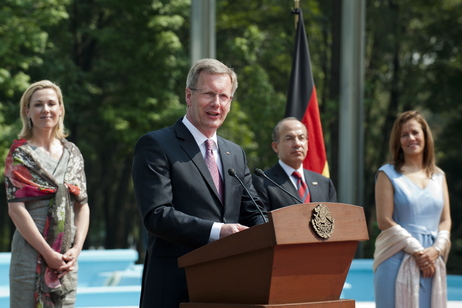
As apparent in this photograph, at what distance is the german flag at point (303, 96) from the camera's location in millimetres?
6289

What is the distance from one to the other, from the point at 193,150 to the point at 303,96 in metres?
3.86

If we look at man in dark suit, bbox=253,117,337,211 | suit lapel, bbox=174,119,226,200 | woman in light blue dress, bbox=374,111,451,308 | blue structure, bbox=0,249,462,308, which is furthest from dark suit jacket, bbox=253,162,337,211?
blue structure, bbox=0,249,462,308

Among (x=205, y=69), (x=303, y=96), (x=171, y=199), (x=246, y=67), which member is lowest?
(x=171, y=199)

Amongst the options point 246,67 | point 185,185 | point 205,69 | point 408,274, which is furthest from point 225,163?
point 246,67

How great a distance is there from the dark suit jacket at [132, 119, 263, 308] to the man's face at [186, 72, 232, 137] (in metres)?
0.10

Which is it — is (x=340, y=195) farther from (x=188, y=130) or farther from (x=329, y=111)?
(x=188, y=130)

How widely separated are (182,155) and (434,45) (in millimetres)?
10993

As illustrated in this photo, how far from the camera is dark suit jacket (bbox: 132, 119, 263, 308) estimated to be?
2.53 m

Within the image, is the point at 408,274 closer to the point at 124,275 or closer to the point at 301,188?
the point at 301,188

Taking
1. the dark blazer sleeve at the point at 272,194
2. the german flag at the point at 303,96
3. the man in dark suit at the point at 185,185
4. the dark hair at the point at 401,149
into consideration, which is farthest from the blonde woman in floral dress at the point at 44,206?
the german flag at the point at 303,96

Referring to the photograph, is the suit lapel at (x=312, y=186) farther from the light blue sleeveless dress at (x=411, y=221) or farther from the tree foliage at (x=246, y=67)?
the tree foliage at (x=246, y=67)

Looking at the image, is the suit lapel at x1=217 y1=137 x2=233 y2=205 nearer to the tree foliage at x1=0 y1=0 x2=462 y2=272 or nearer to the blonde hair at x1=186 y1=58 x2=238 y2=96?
the blonde hair at x1=186 y1=58 x2=238 y2=96

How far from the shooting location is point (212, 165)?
2.73 m

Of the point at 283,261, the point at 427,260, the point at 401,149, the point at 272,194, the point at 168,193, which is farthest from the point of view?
the point at 401,149
